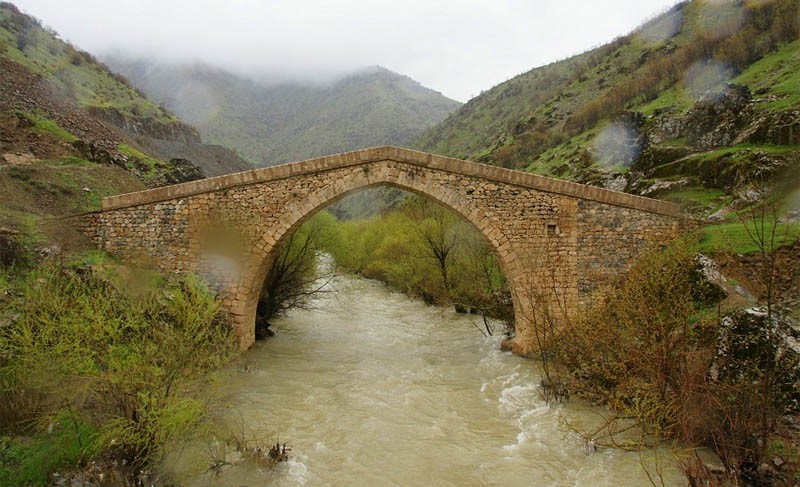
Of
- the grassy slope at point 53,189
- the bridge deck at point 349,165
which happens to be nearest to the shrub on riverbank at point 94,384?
the grassy slope at point 53,189

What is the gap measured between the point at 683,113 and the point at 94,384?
17.6 meters

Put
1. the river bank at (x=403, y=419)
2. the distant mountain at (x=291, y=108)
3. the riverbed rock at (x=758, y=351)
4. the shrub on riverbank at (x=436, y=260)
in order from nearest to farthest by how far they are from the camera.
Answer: the riverbed rock at (x=758, y=351) → the river bank at (x=403, y=419) → the shrub on riverbank at (x=436, y=260) → the distant mountain at (x=291, y=108)

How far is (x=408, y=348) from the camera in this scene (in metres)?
13.9

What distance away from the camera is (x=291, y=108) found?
97250 mm

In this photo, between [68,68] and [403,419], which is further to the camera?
[68,68]

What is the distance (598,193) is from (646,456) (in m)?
6.20

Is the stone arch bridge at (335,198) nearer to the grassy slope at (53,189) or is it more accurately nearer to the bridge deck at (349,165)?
the bridge deck at (349,165)

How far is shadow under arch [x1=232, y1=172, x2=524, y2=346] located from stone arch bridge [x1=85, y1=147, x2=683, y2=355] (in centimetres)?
2

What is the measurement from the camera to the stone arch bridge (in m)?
11.5

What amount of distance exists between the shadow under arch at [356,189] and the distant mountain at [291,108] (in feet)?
173

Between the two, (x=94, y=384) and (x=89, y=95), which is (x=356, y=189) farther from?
(x=89, y=95)

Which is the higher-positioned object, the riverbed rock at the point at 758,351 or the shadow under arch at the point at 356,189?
the shadow under arch at the point at 356,189

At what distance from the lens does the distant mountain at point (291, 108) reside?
72.0 meters

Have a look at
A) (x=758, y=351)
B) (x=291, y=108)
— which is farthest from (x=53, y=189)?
(x=291, y=108)
